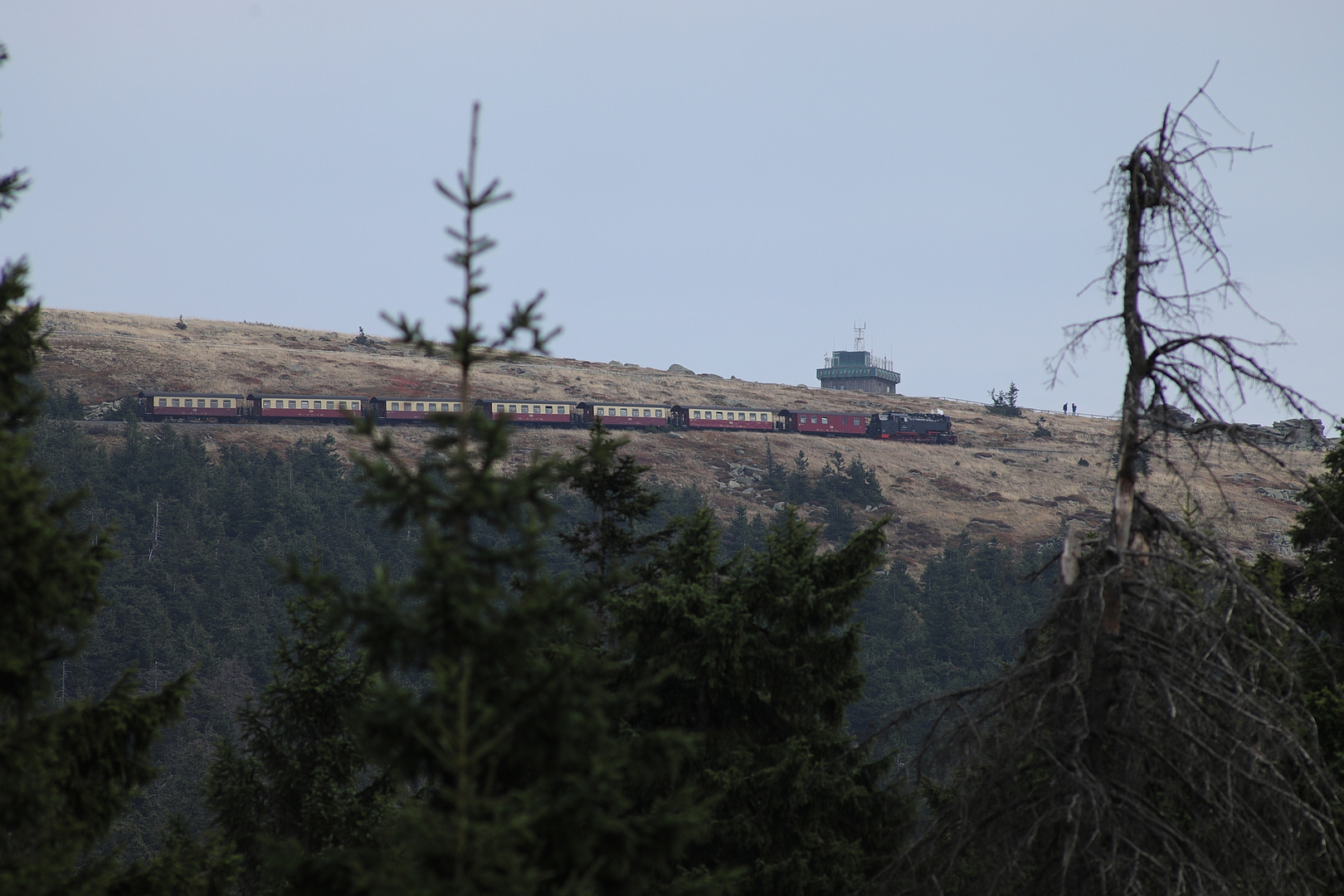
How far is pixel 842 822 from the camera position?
49.4ft

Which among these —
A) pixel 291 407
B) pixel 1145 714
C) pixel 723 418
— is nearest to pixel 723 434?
pixel 723 418

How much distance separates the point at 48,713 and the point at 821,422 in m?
109

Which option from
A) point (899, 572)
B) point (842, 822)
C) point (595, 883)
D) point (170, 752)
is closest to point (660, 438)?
point (899, 572)

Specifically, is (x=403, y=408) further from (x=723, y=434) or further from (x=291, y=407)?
(x=723, y=434)

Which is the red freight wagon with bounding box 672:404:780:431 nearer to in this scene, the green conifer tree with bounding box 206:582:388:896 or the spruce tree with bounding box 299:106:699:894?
the green conifer tree with bounding box 206:582:388:896

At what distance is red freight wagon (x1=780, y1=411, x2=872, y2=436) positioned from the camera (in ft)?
377

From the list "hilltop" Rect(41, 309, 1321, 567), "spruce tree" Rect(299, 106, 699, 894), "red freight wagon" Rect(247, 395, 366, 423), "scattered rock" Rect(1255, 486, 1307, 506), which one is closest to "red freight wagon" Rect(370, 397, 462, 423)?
"hilltop" Rect(41, 309, 1321, 567)

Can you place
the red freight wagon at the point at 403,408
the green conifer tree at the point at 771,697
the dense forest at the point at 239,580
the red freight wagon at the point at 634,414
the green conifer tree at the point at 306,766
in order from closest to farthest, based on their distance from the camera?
1. the green conifer tree at the point at 771,697
2. the green conifer tree at the point at 306,766
3. the dense forest at the point at 239,580
4. the red freight wagon at the point at 403,408
5. the red freight wagon at the point at 634,414

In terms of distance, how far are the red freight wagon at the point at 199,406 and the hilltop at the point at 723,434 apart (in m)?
2.39

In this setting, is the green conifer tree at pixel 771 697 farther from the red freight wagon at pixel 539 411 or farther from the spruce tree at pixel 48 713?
the red freight wagon at pixel 539 411

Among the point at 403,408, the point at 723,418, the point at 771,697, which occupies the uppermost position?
the point at 723,418

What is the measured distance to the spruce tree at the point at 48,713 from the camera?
7305mm

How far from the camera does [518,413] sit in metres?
98.4

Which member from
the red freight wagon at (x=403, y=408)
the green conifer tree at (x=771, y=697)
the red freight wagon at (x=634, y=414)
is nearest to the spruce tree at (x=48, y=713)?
the green conifer tree at (x=771, y=697)
